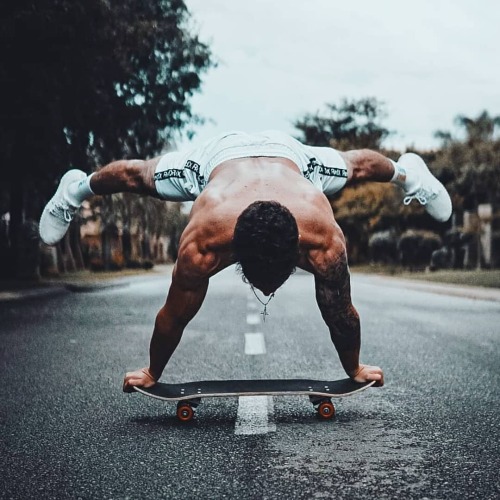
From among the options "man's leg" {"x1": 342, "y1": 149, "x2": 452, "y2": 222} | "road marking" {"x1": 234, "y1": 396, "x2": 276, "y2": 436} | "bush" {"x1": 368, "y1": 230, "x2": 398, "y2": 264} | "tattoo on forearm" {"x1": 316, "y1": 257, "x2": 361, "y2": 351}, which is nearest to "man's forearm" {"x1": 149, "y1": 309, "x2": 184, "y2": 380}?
"road marking" {"x1": 234, "y1": 396, "x2": 276, "y2": 436}

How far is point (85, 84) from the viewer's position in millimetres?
16469

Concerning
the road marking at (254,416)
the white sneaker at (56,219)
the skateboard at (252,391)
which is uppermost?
the white sneaker at (56,219)

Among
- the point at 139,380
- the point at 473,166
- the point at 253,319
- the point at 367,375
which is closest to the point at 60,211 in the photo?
the point at 139,380

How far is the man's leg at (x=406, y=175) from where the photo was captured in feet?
16.3

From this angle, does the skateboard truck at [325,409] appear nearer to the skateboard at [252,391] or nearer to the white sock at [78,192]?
the skateboard at [252,391]

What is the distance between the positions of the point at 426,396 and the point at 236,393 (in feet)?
4.73

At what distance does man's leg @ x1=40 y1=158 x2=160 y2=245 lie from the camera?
15.6 feet

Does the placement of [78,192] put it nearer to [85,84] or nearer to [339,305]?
[339,305]

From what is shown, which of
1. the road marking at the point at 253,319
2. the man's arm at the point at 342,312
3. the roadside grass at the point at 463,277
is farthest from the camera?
the roadside grass at the point at 463,277

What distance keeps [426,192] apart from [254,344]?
10.5 ft

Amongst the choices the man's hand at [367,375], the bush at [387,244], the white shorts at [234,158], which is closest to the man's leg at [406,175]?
the white shorts at [234,158]

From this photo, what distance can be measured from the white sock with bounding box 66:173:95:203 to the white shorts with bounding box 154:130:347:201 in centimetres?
64

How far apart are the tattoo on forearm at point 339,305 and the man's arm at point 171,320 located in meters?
0.61

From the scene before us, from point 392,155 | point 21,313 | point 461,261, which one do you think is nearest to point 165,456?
point 21,313
